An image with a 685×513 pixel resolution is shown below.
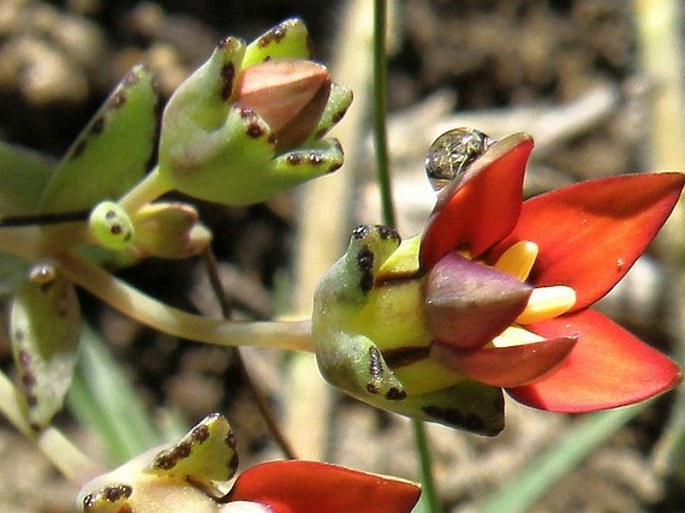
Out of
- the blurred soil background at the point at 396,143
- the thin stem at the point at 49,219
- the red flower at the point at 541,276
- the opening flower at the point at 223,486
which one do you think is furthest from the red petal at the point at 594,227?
the blurred soil background at the point at 396,143

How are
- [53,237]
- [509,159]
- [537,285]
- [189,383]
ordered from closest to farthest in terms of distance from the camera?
[509,159]
[537,285]
[53,237]
[189,383]

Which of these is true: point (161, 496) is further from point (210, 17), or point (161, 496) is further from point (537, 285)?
point (210, 17)

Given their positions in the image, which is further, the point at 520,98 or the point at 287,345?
the point at 520,98

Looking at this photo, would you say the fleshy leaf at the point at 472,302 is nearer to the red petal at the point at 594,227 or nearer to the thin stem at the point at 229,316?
the red petal at the point at 594,227

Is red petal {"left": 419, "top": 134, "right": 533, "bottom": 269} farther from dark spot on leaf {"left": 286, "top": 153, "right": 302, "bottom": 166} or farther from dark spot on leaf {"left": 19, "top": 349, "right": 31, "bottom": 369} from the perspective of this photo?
dark spot on leaf {"left": 19, "top": 349, "right": 31, "bottom": 369}

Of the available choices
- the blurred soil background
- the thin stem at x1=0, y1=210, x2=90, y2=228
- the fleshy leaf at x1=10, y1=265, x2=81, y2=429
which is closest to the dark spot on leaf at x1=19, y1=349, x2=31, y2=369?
the fleshy leaf at x1=10, y1=265, x2=81, y2=429

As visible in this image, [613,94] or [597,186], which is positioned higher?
[597,186]

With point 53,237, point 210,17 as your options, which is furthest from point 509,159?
point 210,17
